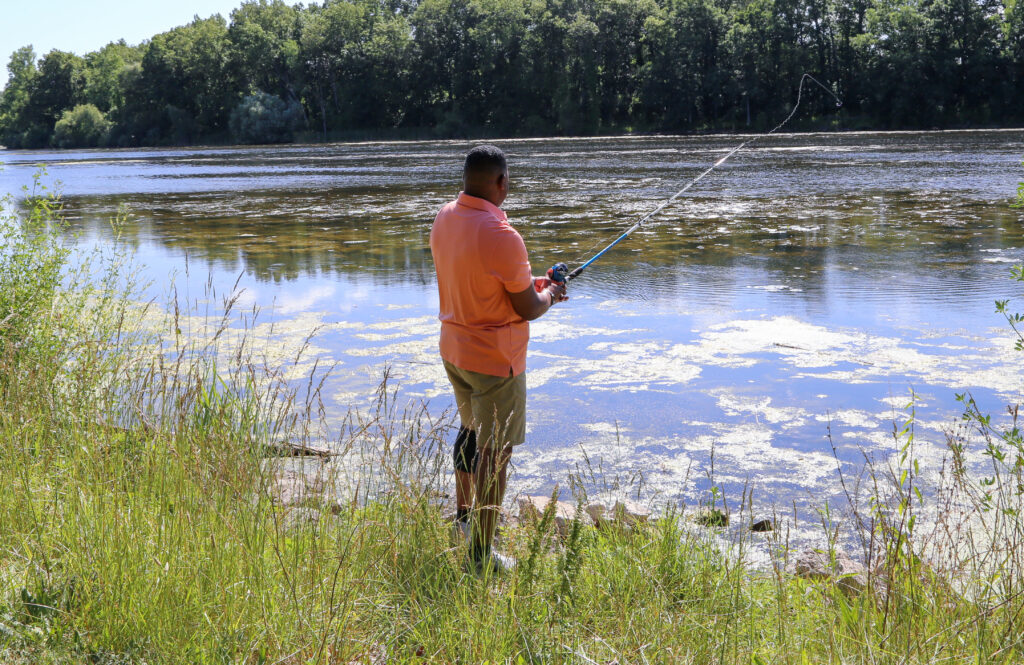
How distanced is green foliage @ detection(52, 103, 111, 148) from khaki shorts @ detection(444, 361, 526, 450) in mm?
104526

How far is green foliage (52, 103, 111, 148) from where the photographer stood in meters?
99.1

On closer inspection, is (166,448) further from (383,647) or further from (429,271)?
(429,271)

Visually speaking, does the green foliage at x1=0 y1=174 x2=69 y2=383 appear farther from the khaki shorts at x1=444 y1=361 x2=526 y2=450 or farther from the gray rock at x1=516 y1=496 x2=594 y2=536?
the gray rock at x1=516 y1=496 x2=594 y2=536

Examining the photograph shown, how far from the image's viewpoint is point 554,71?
80188 millimetres

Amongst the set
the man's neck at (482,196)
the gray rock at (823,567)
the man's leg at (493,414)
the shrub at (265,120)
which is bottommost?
the gray rock at (823,567)

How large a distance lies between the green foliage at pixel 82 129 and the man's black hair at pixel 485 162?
104418mm

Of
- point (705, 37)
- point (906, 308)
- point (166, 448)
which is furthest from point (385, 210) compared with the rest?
point (705, 37)

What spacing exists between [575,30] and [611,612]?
7867cm

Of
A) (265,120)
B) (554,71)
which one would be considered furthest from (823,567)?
(265,120)

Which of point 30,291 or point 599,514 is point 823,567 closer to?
point 599,514

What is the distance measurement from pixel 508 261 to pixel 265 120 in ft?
280

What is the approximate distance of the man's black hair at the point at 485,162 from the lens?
370cm

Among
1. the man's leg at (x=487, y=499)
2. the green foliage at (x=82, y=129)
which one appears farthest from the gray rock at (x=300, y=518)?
the green foliage at (x=82, y=129)

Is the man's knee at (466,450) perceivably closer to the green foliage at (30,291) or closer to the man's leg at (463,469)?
the man's leg at (463,469)
